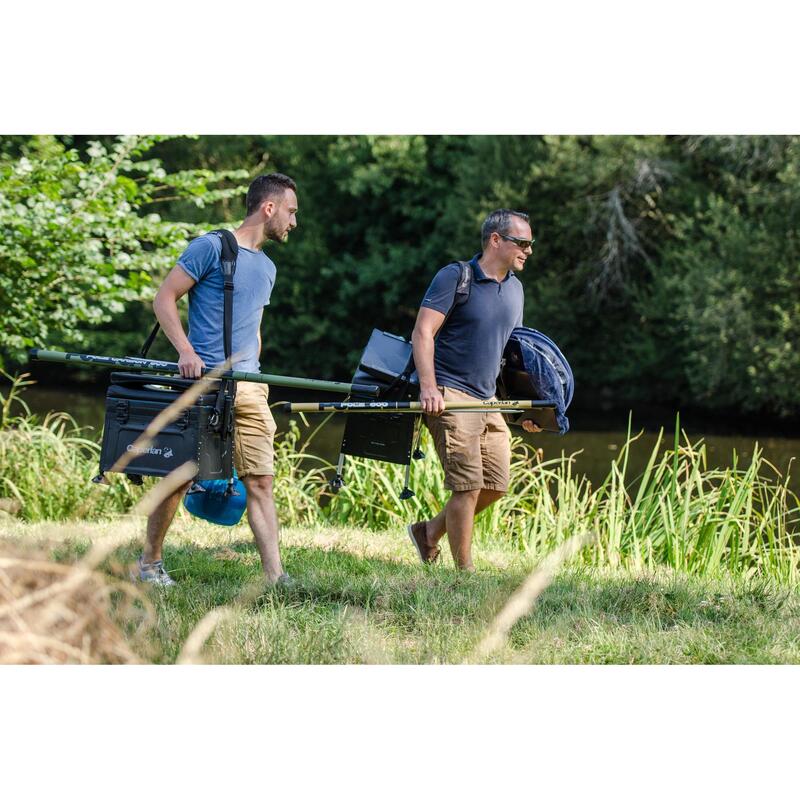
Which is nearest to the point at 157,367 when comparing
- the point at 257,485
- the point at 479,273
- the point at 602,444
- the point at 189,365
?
the point at 189,365

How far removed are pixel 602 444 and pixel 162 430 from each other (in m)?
12.2

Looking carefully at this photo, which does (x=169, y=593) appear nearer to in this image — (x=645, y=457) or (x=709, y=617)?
(x=709, y=617)

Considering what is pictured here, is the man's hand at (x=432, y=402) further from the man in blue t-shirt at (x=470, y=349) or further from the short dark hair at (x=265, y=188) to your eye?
the short dark hair at (x=265, y=188)

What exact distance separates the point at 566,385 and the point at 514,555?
114cm

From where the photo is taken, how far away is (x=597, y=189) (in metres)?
20.5

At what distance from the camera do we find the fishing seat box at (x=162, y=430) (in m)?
4.44

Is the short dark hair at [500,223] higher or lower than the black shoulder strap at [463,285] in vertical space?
higher

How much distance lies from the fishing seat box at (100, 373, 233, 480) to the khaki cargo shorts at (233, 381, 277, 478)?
15cm

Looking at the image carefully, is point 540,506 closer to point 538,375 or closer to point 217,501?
point 538,375

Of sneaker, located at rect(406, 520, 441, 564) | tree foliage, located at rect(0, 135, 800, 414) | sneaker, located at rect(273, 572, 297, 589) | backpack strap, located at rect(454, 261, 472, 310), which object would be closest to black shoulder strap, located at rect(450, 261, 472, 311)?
backpack strap, located at rect(454, 261, 472, 310)

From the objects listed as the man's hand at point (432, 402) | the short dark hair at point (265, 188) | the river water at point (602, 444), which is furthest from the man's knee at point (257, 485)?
the river water at point (602, 444)

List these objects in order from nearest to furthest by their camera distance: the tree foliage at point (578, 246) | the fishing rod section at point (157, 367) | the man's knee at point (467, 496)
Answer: the fishing rod section at point (157, 367) → the man's knee at point (467, 496) → the tree foliage at point (578, 246)

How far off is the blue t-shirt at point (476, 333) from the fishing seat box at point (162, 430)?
120cm

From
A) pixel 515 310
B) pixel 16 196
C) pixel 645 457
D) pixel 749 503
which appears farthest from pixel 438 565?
pixel 645 457
